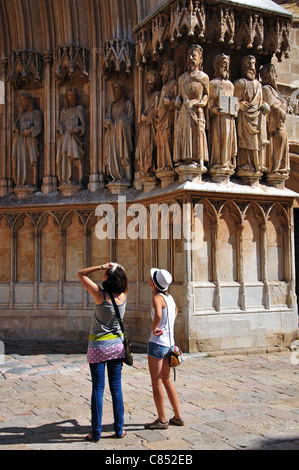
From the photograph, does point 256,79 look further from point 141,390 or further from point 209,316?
point 141,390

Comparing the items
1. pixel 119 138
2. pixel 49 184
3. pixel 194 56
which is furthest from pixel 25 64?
pixel 194 56

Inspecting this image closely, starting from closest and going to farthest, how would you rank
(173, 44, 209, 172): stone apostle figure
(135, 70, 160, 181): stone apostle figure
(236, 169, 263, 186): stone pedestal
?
1. (173, 44, 209, 172): stone apostle figure
2. (236, 169, 263, 186): stone pedestal
3. (135, 70, 160, 181): stone apostle figure

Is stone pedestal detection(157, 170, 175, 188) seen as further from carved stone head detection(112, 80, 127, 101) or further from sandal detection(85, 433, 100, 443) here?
sandal detection(85, 433, 100, 443)

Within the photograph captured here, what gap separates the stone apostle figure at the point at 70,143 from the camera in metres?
10.2

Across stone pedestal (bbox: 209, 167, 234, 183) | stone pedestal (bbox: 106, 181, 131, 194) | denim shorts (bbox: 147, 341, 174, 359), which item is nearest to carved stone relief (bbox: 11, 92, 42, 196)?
stone pedestal (bbox: 106, 181, 131, 194)

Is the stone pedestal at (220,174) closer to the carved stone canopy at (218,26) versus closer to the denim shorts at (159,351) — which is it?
the carved stone canopy at (218,26)

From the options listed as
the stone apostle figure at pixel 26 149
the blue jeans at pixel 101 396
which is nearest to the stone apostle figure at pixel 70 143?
the stone apostle figure at pixel 26 149

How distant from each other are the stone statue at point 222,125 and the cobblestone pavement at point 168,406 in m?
3.00

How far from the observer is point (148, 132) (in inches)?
359

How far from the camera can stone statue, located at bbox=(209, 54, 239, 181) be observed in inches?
336

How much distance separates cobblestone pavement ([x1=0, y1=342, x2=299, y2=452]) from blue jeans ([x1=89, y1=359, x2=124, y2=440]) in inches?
4.6
